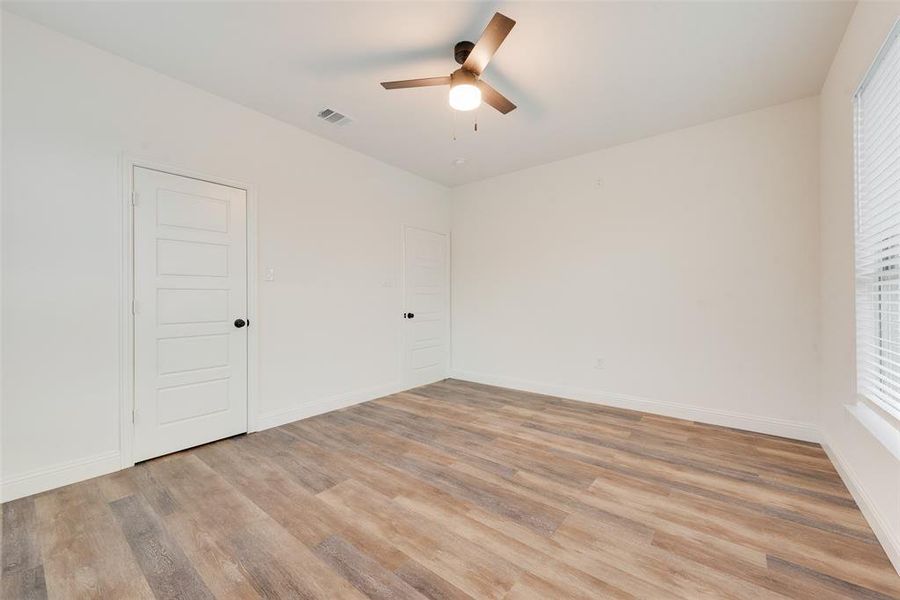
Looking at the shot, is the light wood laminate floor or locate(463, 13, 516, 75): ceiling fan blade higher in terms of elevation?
locate(463, 13, 516, 75): ceiling fan blade

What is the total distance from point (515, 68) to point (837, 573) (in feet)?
11.1

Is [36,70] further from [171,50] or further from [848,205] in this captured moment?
[848,205]

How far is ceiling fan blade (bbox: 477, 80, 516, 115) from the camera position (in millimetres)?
2436

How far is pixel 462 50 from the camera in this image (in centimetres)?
239

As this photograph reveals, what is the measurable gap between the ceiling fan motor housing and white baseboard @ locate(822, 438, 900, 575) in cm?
344

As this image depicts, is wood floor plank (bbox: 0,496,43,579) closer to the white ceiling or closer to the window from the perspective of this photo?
the white ceiling

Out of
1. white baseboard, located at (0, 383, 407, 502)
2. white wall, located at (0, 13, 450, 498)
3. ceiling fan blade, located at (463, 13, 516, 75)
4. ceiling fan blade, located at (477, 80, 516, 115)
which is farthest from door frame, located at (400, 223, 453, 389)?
ceiling fan blade, located at (463, 13, 516, 75)

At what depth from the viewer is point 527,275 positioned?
477 centimetres

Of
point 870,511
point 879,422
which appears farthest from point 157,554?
point 879,422

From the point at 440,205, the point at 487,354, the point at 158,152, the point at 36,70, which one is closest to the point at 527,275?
the point at 487,354

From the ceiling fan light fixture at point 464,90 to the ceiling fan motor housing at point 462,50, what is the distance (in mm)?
182

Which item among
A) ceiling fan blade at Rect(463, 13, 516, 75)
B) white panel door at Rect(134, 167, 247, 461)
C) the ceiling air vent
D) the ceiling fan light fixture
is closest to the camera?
ceiling fan blade at Rect(463, 13, 516, 75)

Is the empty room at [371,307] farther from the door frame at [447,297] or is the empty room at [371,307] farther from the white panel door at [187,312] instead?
the door frame at [447,297]

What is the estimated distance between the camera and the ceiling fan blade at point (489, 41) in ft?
6.21
